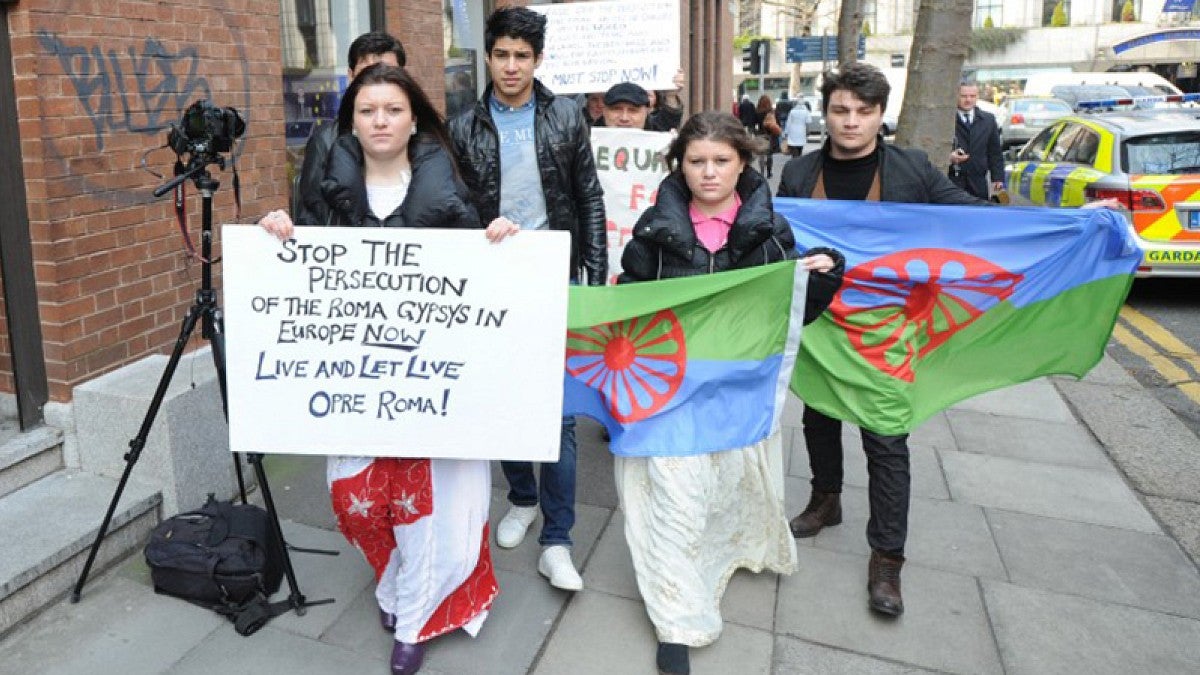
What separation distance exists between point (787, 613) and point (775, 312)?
3.65ft

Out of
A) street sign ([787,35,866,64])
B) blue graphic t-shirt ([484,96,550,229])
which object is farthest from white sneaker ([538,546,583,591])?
street sign ([787,35,866,64])

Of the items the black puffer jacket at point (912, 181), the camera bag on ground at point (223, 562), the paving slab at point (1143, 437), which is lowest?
the paving slab at point (1143, 437)

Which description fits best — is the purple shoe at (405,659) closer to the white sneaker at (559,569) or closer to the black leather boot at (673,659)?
the white sneaker at (559,569)

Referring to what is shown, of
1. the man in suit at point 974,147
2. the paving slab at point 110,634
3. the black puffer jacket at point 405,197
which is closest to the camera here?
the black puffer jacket at point 405,197

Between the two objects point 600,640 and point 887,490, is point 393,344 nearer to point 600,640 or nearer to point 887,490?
point 600,640

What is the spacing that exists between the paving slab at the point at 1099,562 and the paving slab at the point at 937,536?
0.23ft

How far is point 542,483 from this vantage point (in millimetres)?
3754

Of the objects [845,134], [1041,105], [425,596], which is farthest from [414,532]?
[1041,105]

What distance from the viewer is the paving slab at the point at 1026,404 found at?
19.8ft

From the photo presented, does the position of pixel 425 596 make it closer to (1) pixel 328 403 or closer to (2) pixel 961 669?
(1) pixel 328 403

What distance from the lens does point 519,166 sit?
371cm

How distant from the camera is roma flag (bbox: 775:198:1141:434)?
361 centimetres

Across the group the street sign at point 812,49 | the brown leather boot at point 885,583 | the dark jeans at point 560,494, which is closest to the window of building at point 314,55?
the dark jeans at point 560,494

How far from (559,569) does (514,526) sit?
46cm
